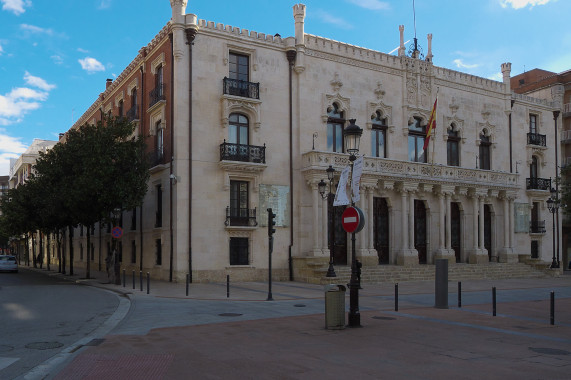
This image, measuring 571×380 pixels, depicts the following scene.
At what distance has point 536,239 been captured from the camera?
40250mm

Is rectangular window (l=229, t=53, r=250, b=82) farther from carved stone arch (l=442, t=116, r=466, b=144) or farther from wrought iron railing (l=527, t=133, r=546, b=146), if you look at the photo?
wrought iron railing (l=527, t=133, r=546, b=146)

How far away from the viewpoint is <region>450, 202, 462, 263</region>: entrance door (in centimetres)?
3531

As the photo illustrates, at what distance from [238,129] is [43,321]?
17144 millimetres

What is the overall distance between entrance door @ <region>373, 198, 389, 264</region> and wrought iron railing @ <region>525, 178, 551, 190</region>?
14.3 meters

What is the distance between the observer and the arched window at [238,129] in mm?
28625

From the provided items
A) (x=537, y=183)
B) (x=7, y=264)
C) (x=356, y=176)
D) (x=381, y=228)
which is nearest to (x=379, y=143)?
(x=381, y=228)

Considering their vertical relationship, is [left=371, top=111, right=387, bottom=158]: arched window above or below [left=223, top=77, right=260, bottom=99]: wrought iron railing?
below

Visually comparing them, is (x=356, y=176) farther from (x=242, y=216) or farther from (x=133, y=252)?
(x=133, y=252)

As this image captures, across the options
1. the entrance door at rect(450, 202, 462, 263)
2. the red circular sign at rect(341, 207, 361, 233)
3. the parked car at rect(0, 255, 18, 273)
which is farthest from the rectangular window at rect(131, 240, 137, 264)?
the red circular sign at rect(341, 207, 361, 233)

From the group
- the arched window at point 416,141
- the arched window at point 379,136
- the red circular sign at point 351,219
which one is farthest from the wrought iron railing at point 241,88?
the red circular sign at point 351,219

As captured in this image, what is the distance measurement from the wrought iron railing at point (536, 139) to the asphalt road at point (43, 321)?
3259cm

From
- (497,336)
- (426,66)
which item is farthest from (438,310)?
(426,66)

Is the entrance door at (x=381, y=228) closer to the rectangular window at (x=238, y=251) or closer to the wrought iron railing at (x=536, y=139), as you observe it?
the rectangular window at (x=238, y=251)

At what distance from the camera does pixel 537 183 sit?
40375mm
